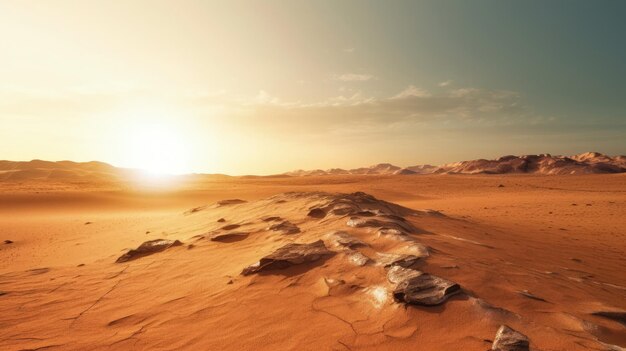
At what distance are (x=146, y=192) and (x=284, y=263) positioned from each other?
25063 millimetres

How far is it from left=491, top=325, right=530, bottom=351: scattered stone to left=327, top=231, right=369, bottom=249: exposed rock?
104 inches

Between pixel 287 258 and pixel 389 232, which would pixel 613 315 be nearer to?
pixel 389 232

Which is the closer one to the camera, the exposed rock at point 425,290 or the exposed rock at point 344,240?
the exposed rock at point 425,290

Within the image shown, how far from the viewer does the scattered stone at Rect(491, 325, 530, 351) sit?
234 cm

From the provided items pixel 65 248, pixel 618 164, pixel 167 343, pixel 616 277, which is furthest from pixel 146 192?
pixel 618 164

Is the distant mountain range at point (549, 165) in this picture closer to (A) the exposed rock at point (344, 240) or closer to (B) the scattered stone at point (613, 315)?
(A) the exposed rock at point (344, 240)

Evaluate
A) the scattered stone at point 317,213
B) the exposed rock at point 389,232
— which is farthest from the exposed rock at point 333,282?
the scattered stone at point 317,213

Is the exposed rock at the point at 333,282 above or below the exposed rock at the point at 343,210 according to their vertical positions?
below

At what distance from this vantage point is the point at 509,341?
240 cm

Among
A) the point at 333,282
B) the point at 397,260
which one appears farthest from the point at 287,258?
the point at 397,260

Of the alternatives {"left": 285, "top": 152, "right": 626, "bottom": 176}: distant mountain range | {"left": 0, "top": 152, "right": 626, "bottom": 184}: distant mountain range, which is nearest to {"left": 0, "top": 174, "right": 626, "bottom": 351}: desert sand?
{"left": 0, "top": 152, "right": 626, "bottom": 184}: distant mountain range

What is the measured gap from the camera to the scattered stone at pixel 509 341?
234 cm

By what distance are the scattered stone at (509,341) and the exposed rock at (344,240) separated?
264 centimetres

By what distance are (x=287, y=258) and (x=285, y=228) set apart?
246 cm
